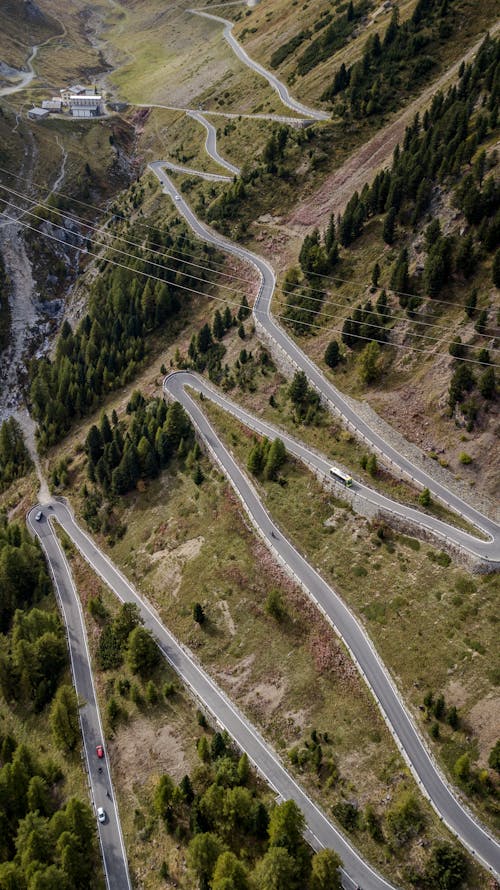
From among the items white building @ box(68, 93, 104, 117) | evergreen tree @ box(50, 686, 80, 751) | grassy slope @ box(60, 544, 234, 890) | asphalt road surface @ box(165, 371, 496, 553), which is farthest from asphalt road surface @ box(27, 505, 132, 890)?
white building @ box(68, 93, 104, 117)

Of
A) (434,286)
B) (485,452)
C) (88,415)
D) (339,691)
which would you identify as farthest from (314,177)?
(339,691)

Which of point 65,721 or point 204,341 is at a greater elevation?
point 204,341

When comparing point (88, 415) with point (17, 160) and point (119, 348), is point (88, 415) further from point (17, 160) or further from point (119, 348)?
point (17, 160)

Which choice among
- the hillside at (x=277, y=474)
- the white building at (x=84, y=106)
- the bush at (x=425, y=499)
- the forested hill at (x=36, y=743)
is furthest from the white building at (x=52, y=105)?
the bush at (x=425, y=499)

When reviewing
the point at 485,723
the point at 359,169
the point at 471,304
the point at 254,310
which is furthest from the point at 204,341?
the point at 485,723

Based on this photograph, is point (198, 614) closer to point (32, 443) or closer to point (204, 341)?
point (204, 341)

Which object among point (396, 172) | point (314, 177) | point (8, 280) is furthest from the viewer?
point (8, 280)

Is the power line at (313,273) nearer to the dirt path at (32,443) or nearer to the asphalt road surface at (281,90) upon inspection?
the asphalt road surface at (281,90)
